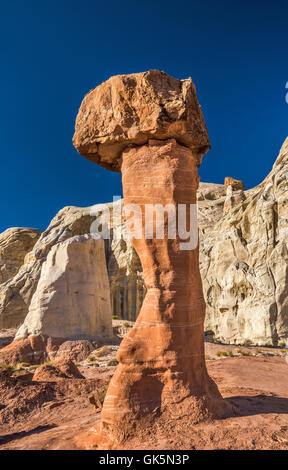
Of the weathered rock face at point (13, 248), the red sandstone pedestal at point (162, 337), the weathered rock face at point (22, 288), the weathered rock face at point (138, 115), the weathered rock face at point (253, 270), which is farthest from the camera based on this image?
the weathered rock face at point (13, 248)

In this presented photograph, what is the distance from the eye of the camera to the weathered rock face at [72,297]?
53.0 ft

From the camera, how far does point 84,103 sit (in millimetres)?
7352

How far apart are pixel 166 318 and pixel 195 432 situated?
184 cm

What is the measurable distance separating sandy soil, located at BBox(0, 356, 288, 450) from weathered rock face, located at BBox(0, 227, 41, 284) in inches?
1306

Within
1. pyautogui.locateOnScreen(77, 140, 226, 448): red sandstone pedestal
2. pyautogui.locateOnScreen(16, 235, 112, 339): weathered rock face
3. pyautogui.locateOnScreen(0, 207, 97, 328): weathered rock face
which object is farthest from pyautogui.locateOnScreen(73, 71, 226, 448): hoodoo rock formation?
pyautogui.locateOnScreen(0, 207, 97, 328): weathered rock face

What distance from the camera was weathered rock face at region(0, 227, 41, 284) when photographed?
42.7 m

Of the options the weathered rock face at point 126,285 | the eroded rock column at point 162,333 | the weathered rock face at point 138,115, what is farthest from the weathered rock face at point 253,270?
the weathered rock face at point 138,115

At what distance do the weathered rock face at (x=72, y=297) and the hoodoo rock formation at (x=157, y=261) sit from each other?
1106cm

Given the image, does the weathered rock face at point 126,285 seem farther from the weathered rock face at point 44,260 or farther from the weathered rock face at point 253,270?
the weathered rock face at point 253,270

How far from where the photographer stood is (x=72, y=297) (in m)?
16.8

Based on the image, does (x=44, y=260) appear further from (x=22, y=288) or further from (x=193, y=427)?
(x=193, y=427)

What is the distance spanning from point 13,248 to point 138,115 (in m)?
41.3

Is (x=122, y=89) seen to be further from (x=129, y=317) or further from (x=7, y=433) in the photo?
(x=129, y=317)

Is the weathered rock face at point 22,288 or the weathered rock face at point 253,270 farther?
the weathered rock face at point 22,288
